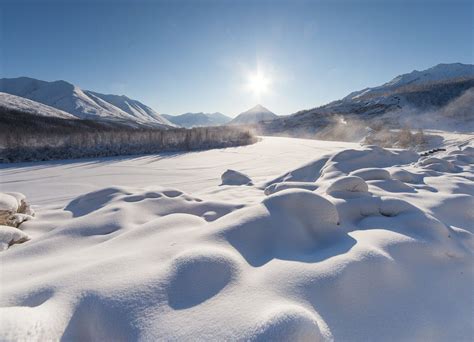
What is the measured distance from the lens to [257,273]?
176 centimetres

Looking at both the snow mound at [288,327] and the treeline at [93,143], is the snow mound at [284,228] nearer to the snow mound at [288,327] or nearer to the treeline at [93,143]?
the snow mound at [288,327]

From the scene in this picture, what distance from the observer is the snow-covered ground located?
1374 millimetres

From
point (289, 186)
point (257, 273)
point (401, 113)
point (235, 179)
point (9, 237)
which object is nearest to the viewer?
point (257, 273)

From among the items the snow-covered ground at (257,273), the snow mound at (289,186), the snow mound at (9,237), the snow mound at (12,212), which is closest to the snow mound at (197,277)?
the snow-covered ground at (257,273)

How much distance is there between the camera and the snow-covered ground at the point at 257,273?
137 cm

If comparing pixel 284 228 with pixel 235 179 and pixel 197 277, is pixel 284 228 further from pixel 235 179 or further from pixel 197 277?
pixel 235 179

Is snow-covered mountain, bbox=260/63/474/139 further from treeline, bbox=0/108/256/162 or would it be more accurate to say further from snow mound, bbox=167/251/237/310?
snow mound, bbox=167/251/237/310

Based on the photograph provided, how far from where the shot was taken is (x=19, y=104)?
46.2 m

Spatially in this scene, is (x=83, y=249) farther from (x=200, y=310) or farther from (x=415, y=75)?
(x=415, y=75)

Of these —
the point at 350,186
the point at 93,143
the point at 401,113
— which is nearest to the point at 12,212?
the point at 350,186

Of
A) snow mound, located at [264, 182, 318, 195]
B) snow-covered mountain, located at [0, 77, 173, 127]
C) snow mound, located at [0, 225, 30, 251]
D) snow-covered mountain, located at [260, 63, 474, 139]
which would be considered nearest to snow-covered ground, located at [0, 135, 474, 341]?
snow mound, located at [0, 225, 30, 251]

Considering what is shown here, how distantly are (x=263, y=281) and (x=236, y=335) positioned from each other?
1.53 ft

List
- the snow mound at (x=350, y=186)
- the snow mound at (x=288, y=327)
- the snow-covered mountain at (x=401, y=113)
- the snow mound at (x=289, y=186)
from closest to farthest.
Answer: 1. the snow mound at (x=288, y=327)
2. the snow mound at (x=350, y=186)
3. the snow mound at (x=289, y=186)
4. the snow-covered mountain at (x=401, y=113)

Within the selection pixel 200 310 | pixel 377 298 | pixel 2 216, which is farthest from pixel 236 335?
pixel 2 216
